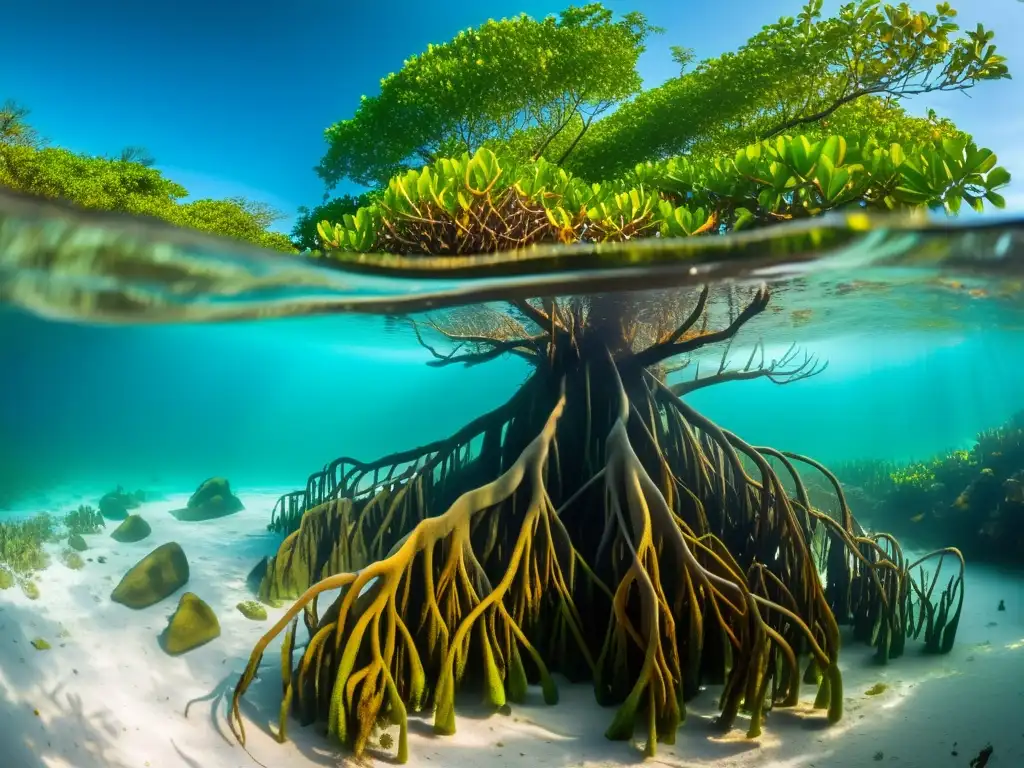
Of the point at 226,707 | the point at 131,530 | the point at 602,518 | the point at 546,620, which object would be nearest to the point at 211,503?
the point at 131,530

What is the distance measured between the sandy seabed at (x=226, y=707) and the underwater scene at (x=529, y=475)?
2 cm

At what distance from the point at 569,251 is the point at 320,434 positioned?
2.23m

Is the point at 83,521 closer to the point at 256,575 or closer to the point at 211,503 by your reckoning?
the point at 211,503

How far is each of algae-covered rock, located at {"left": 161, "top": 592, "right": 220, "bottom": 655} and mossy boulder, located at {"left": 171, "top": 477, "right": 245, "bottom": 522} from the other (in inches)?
22.6

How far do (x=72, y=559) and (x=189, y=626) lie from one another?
0.76 metres

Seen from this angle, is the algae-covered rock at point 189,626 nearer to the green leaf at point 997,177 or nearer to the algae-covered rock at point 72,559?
the algae-covered rock at point 72,559

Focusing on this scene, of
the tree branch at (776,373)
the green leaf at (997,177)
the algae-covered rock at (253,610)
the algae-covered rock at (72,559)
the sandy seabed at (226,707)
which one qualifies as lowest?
the sandy seabed at (226,707)

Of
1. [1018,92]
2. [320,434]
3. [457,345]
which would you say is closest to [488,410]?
[457,345]

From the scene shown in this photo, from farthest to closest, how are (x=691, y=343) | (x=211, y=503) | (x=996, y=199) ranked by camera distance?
(x=691, y=343) < (x=996, y=199) < (x=211, y=503)

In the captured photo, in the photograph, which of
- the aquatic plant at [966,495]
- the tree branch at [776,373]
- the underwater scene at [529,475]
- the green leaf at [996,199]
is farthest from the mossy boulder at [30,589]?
the green leaf at [996,199]

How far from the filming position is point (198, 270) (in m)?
3.66

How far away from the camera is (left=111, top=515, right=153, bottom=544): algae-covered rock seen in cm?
337

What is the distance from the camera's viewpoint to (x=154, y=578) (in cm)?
331

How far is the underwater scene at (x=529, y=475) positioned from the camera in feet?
10.1
